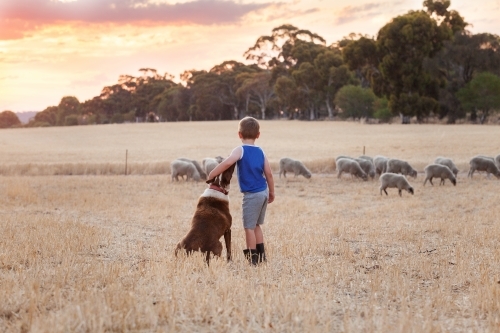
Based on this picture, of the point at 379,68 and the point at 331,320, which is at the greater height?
the point at 379,68

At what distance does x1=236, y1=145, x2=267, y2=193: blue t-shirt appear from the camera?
7.85 meters

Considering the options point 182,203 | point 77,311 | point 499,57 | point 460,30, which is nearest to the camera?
point 77,311

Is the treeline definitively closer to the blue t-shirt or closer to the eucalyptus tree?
the eucalyptus tree

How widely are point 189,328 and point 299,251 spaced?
4371 mm

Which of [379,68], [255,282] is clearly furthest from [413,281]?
[379,68]

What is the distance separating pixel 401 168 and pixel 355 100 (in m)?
54.8

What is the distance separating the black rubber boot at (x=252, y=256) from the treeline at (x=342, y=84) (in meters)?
61.0

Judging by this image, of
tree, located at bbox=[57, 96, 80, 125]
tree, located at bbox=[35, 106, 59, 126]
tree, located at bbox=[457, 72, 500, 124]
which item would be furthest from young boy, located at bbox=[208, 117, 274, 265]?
tree, located at bbox=[35, 106, 59, 126]

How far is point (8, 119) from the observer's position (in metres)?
134

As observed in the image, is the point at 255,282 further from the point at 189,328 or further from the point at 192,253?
the point at 189,328

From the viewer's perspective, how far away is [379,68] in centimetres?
6925

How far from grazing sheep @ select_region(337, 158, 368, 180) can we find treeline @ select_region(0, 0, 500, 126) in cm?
4317

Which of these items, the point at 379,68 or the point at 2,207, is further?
the point at 379,68

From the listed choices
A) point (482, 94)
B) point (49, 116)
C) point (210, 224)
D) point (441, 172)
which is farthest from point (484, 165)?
point (49, 116)
